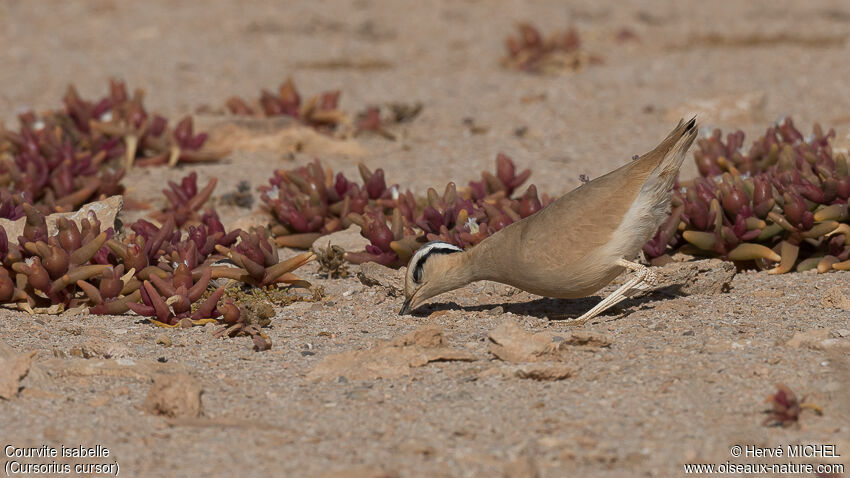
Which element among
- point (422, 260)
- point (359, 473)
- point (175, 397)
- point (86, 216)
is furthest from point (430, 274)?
point (86, 216)

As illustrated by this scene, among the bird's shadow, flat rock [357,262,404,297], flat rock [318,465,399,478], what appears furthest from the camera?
flat rock [357,262,404,297]

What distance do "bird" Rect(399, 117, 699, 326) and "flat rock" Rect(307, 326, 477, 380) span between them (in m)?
0.81

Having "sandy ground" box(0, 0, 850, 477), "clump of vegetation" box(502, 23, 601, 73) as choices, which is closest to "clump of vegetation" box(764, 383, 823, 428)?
"sandy ground" box(0, 0, 850, 477)

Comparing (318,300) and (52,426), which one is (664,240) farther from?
(52,426)

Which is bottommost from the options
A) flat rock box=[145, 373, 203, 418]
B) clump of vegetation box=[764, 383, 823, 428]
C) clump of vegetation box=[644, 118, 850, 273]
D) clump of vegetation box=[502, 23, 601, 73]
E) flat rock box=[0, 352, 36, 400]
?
flat rock box=[0, 352, 36, 400]

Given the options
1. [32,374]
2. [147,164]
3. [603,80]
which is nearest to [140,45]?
[147,164]

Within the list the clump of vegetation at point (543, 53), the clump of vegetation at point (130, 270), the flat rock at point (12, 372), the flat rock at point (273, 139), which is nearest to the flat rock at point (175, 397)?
the flat rock at point (12, 372)

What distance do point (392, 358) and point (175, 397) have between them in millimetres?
1372

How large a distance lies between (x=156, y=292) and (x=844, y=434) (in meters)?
4.47

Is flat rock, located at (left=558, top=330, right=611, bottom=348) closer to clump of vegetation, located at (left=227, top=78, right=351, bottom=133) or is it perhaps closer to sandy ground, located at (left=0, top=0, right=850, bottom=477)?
sandy ground, located at (left=0, top=0, right=850, bottom=477)

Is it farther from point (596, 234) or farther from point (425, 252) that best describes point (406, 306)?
point (596, 234)

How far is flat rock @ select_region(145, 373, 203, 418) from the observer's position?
5.50m

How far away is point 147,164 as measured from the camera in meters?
11.4

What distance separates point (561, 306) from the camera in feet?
25.3
